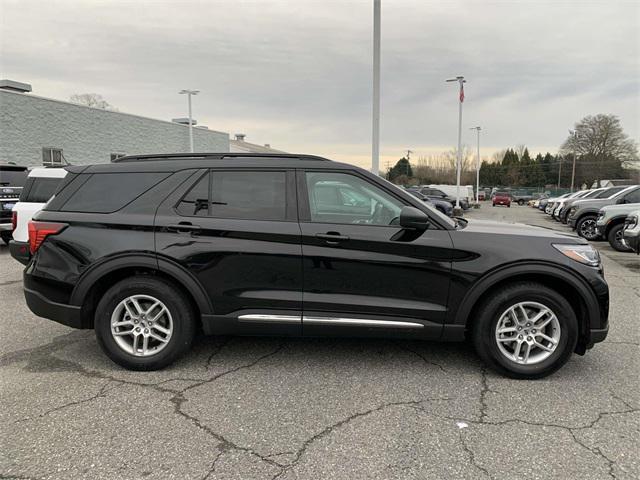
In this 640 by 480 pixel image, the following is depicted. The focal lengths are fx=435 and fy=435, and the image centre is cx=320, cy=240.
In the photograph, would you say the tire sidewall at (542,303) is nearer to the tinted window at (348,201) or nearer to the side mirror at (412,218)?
the side mirror at (412,218)

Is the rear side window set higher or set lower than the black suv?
higher

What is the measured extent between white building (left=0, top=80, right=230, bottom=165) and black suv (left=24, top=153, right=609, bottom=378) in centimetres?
2099

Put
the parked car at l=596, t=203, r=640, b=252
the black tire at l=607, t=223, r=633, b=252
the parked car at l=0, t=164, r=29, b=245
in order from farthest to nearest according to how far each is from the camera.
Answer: the black tire at l=607, t=223, r=633, b=252
the parked car at l=596, t=203, r=640, b=252
the parked car at l=0, t=164, r=29, b=245

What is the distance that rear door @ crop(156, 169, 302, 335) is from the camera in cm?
356

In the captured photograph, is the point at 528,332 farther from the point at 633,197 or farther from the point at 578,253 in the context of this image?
the point at 633,197

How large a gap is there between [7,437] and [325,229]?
2541 mm

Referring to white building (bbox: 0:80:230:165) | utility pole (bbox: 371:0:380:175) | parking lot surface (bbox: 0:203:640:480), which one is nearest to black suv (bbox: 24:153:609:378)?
parking lot surface (bbox: 0:203:640:480)

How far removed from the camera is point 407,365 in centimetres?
382

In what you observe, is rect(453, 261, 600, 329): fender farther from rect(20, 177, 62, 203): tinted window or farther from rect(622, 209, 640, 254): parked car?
rect(622, 209, 640, 254): parked car

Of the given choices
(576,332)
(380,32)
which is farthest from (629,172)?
(576,332)

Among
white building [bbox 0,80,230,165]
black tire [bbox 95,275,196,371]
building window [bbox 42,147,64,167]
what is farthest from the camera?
building window [bbox 42,147,64,167]

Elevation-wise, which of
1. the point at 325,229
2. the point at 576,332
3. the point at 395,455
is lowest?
the point at 395,455

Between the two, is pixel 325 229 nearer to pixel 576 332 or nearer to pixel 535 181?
pixel 576 332

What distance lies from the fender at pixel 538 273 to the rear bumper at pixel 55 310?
3.23 meters
